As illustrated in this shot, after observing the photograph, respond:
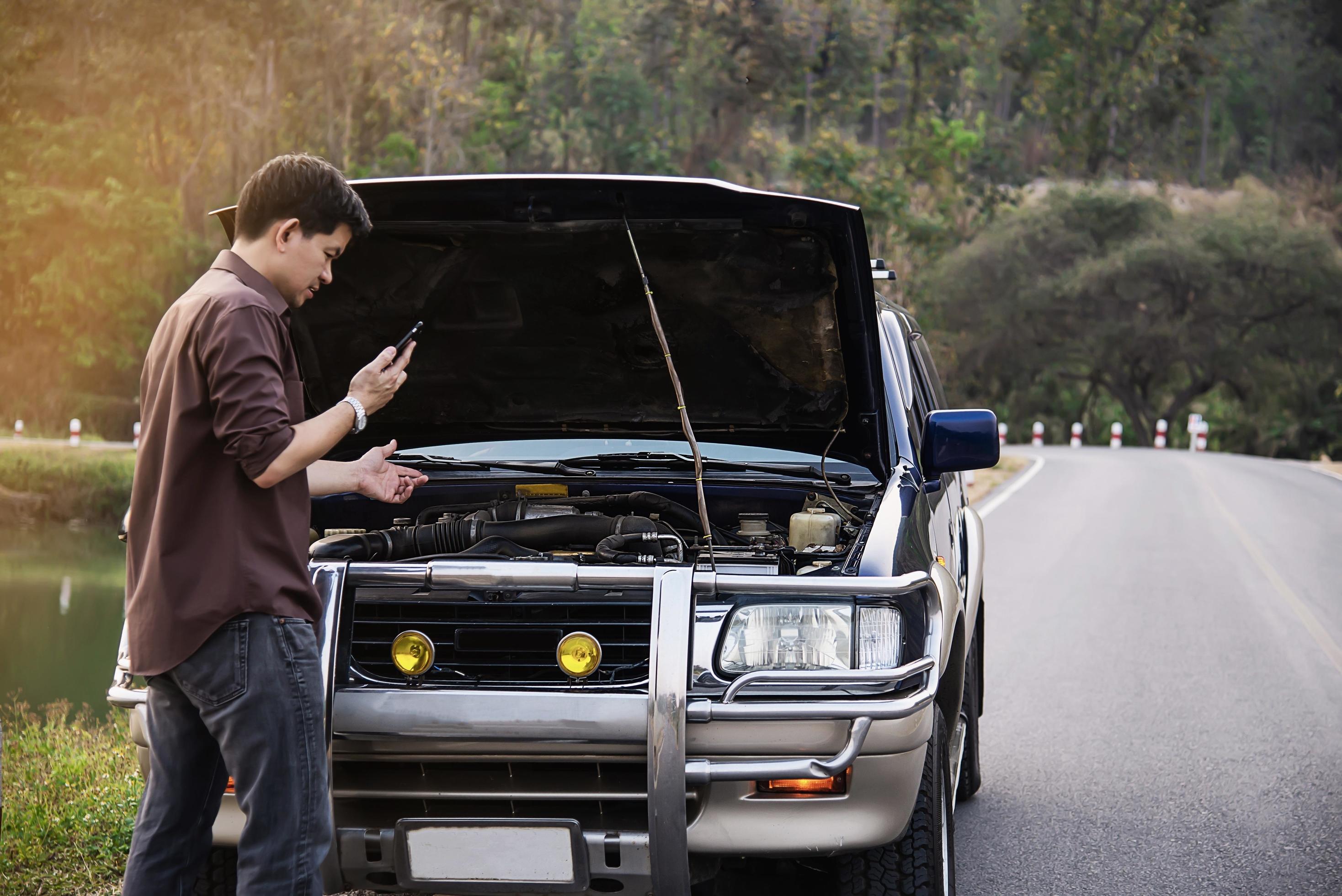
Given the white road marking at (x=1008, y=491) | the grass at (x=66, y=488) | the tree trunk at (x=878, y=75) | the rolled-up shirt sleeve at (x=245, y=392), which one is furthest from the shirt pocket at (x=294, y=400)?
the tree trunk at (x=878, y=75)

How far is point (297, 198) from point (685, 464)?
6.91 feet

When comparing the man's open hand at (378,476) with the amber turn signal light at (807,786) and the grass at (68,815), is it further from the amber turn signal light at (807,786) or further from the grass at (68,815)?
the grass at (68,815)

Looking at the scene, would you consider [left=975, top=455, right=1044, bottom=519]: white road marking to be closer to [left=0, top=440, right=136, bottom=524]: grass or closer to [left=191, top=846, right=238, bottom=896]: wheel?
[left=191, top=846, right=238, bottom=896]: wheel

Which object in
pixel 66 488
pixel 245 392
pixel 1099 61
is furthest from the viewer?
pixel 1099 61

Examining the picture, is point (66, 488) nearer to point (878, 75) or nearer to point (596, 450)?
point (596, 450)

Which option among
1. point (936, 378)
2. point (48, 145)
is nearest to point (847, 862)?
point (936, 378)

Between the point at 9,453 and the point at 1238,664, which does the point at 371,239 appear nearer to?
the point at 1238,664

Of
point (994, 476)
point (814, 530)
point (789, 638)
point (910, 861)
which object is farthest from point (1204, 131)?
point (789, 638)

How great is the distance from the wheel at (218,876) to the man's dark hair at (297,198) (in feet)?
5.43

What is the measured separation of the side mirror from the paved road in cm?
140

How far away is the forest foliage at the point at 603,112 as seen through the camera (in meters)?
27.3

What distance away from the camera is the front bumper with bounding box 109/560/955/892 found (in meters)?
3.04

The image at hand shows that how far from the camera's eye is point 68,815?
5242 millimetres

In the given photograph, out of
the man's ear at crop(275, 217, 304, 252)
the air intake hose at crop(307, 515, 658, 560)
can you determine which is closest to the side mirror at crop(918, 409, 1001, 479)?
the air intake hose at crop(307, 515, 658, 560)
